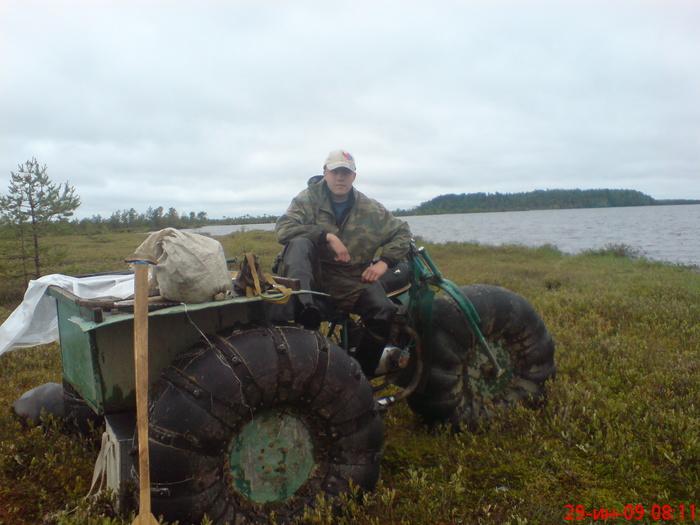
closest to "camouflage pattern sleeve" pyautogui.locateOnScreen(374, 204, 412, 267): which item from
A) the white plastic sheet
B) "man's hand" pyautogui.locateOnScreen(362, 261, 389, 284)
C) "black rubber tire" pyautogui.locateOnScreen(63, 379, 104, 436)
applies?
"man's hand" pyautogui.locateOnScreen(362, 261, 389, 284)

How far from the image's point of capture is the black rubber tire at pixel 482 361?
4.25 m

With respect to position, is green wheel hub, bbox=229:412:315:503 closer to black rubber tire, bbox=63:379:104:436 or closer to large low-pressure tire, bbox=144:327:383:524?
large low-pressure tire, bbox=144:327:383:524

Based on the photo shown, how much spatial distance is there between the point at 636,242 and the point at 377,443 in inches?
1358

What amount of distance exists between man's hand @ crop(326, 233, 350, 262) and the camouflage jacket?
103 millimetres

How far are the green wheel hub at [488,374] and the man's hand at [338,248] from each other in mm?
1584

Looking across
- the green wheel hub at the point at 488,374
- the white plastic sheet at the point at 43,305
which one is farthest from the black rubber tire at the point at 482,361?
the white plastic sheet at the point at 43,305

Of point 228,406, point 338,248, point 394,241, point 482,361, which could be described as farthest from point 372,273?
point 228,406

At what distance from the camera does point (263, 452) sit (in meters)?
2.81

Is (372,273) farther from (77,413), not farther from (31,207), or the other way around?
Answer: (31,207)

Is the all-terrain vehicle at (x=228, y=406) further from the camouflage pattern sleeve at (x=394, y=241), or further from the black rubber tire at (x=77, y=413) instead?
the camouflage pattern sleeve at (x=394, y=241)

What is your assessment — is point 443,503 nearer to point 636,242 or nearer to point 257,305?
point 257,305

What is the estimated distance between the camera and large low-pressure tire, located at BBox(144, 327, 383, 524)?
8.16ft
